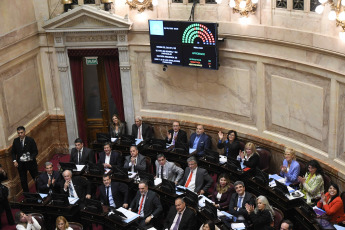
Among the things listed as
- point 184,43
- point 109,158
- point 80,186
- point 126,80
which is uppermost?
point 184,43

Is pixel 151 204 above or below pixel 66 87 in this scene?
below

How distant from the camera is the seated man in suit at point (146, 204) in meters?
10.3

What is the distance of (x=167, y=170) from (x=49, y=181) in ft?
7.85

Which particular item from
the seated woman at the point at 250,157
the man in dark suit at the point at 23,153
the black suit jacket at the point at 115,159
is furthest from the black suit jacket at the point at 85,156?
the seated woman at the point at 250,157

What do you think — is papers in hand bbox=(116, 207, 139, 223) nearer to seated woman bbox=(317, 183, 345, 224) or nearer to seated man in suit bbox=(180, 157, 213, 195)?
seated man in suit bbox=(180, 157, 213, 195)

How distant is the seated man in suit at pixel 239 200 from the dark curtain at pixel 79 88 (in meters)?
5.58

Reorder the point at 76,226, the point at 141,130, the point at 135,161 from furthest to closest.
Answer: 1. the point at 141,130
2. the point at 135,161
3. the point at 76,226

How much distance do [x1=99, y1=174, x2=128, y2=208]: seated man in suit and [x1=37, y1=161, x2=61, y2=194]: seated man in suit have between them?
1072 millimetres

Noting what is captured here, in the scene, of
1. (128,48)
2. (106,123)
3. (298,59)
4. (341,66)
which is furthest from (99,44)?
(341,66)

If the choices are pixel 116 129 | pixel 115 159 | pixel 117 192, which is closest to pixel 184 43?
pixel 116 129

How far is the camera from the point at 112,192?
1091 cm

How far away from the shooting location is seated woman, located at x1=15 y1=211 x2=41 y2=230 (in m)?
9.73

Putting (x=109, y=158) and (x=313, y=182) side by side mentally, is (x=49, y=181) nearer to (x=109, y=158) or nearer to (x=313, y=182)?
(x=109, y=158)

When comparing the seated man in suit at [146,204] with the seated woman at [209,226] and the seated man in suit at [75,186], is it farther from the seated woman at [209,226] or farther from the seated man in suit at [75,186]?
the seated woman at [209,226]
